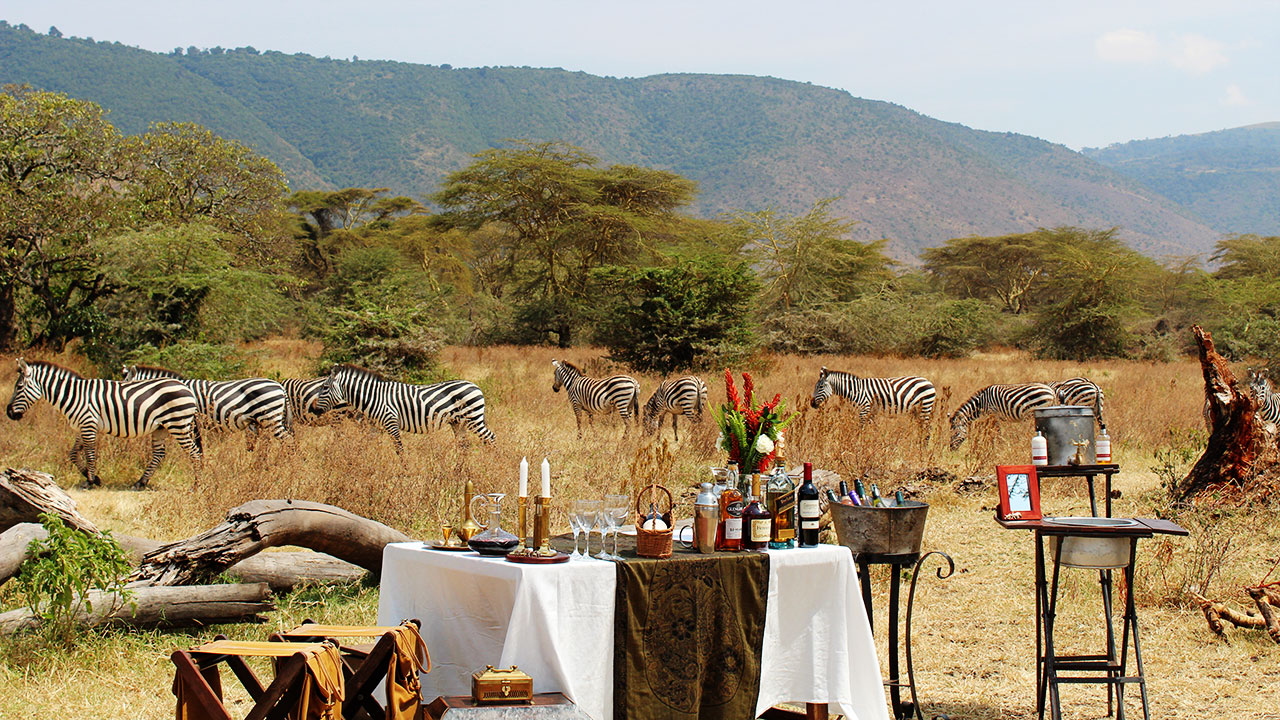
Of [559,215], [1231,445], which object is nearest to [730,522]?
[1231,445]

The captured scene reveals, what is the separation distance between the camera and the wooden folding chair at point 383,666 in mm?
3230

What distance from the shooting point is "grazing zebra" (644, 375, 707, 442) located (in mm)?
12914

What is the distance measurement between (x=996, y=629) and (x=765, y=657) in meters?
2.48

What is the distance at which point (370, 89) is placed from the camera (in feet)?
456

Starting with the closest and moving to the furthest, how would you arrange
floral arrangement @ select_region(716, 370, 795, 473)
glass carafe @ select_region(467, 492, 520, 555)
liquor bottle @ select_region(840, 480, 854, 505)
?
glass carafe @ select_region(467, 492, 520, 555), floral arrangement @ select_region(716, 370, 795, 473), liquor bottle @ select_region(840, 480, 854, 505)

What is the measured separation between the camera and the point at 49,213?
17.4m

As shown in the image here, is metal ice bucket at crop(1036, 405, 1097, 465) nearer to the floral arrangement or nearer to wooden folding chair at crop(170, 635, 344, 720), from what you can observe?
the floral arrangement

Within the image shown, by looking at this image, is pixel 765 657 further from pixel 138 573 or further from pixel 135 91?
pixel 135 91

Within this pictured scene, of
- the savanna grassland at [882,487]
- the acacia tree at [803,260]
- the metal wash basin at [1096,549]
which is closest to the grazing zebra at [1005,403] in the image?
the savanna grassland at [882,487]

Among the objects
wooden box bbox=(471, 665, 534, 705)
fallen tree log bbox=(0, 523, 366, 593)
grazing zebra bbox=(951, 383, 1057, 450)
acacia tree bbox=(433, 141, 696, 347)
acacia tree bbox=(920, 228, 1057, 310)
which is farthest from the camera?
acacia tree bbox=(920, 228, 1057, 310)

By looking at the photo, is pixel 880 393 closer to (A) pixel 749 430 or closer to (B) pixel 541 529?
(A) pixel 749 430

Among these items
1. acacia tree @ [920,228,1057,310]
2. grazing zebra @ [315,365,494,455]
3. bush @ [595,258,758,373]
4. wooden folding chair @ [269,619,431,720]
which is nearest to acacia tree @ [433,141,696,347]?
bush @ [595,258,758,373]

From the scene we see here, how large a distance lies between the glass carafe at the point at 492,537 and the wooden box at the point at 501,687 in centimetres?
57

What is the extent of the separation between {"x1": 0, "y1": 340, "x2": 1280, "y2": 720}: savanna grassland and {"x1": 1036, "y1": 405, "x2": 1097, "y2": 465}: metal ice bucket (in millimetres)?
1166
